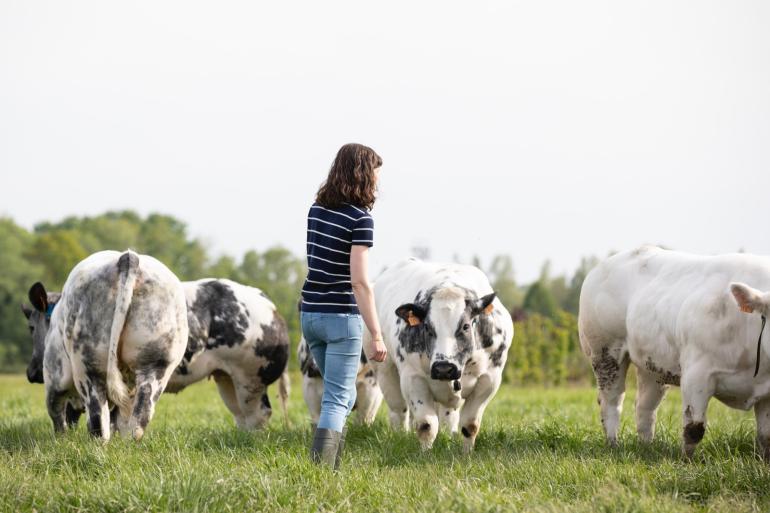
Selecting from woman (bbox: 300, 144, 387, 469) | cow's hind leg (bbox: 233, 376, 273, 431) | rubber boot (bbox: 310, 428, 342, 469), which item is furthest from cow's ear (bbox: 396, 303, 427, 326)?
cow's hind leg (bbox: 233, 376, 273, 431)

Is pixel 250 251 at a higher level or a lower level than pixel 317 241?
lower

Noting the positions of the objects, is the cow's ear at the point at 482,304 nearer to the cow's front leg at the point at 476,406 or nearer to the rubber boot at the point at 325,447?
the cow's front leg at the point at 476,406

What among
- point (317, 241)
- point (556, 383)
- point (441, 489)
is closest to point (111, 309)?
point (317, 241)

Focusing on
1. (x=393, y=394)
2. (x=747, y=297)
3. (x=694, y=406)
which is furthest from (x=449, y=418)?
(x=747, y=297)

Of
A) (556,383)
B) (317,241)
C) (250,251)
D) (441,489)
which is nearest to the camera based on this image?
(441,489)

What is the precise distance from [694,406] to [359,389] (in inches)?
179

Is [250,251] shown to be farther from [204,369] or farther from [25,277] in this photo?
[204,369]

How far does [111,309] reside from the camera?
8016mm

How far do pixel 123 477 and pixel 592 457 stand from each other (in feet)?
11.3

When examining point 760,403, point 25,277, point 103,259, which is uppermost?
point 103,259

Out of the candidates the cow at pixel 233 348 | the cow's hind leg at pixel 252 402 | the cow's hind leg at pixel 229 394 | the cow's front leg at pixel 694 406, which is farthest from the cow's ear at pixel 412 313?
the cow's hind leg at pixel 229 394

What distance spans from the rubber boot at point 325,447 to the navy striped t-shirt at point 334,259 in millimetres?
873

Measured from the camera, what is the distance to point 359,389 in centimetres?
1079

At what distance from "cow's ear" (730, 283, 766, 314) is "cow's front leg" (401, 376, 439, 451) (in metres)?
2.85
